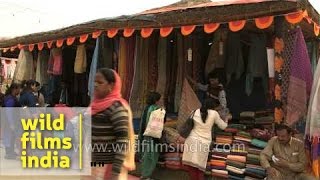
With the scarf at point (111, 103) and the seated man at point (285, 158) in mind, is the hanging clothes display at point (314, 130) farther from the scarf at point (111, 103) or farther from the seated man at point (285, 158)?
the scarf at point (111, 103)

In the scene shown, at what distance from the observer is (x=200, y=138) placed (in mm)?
6125

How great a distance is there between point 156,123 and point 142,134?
395 millimetres

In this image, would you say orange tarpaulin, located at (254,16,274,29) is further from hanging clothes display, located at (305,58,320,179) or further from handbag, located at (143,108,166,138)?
handbag, located at (143,108,166,138)

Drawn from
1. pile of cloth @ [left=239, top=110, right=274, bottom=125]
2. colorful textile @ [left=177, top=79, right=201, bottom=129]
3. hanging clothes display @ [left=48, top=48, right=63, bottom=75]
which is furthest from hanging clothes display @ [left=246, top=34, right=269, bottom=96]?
hanging clothes display @ [left=48, top=48, right=63, bottom=75]

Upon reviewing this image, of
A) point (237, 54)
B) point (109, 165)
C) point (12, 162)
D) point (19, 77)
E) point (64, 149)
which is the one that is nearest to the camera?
point (109, 165)

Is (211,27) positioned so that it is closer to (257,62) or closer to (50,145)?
(257,62)

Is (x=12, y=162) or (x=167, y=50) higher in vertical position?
(x=167, y=50)

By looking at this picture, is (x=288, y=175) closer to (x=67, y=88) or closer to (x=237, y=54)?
(x=237, y=54)

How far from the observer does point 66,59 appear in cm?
1050

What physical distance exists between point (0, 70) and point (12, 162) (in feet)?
22.4

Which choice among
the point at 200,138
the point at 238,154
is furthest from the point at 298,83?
the point at 200,138

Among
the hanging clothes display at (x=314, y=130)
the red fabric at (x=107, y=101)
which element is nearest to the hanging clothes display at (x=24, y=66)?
the hanging clothes display at (x=314, y=130)

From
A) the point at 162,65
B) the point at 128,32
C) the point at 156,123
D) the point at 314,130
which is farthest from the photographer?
the point at 162,65

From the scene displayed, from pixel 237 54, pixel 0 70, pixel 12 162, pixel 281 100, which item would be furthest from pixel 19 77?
pixel 281 100
